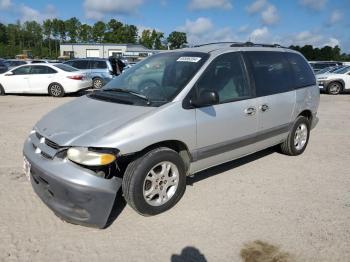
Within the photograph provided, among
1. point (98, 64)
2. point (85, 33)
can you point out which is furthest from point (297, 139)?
point (85, 33)

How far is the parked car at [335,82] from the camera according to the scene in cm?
1758

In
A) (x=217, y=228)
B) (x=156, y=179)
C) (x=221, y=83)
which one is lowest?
(x=217, y=228)

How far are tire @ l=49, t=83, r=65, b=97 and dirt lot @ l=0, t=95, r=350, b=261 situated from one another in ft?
30.7

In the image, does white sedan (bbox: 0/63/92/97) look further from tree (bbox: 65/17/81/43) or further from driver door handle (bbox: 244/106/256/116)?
tree (bbox: 65/17/81/43)

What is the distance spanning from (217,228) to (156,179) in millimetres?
809


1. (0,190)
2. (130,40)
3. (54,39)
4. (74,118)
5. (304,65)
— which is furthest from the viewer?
(54,39)

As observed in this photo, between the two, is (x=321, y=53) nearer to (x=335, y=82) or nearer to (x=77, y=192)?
(x=335, y=82)

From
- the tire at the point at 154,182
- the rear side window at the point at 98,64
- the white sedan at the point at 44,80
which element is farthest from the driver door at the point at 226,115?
the rear side window at the point at 98,64

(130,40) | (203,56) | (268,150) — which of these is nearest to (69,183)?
(203,56)

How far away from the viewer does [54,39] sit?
4966 inches

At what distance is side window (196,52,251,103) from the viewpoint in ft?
14.3

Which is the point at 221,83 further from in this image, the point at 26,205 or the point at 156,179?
the point at 26,205

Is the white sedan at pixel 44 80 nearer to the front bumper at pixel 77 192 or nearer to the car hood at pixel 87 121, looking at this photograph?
the car hood at pixel 87 121

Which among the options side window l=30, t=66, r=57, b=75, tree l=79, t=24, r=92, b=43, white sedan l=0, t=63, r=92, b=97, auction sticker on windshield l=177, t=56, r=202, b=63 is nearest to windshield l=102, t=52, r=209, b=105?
auction sticker on windshield l=177, t=56, r=202, b=63
